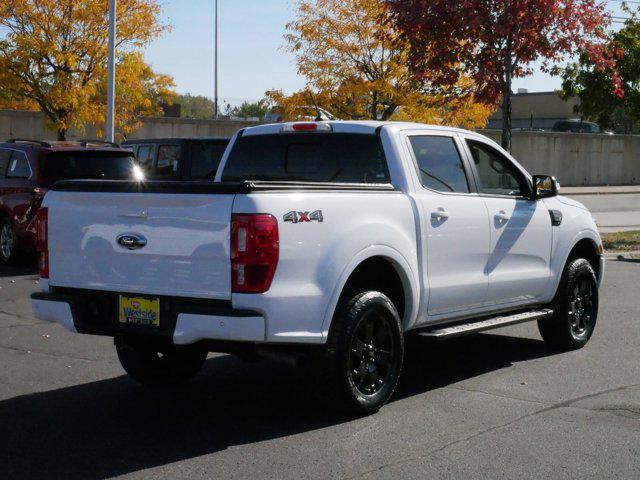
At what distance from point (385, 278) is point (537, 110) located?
248ft

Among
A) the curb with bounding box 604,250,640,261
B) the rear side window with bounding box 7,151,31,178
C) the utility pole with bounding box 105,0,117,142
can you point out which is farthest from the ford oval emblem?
the utility pole with bounding box 105,0,117,142

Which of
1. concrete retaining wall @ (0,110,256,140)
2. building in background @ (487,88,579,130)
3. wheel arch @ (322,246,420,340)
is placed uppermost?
building in background @ (487,88,579,130)

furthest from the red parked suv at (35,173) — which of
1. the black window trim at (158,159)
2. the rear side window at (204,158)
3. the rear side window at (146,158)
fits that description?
the rear side window at (146,158)

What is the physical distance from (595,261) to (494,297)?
1976 millimetres

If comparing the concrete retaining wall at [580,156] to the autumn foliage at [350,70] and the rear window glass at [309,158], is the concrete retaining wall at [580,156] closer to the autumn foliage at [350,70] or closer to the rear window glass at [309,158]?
the autumn foliage at [350,70]

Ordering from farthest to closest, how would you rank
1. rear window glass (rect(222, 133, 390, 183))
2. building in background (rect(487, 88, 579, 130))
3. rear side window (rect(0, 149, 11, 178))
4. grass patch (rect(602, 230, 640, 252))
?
building in background (rect(487, 88, 579, 130)), grass patch (rect(602, 230, 640, 252)), rear side window (rect(0, 149, 11, 178)), rear window glass (rect(222, 133, 390, 183))

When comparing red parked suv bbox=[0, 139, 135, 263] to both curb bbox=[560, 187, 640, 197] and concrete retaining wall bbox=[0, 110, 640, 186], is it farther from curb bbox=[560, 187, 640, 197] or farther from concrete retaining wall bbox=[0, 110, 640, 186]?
curb bbox=[560, 187, 640, 197]

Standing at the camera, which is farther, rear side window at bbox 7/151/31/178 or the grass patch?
the grass patch

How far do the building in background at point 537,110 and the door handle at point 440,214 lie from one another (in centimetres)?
7095

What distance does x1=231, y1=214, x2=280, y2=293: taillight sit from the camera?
5.57 m

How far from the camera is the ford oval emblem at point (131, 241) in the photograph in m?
5.97

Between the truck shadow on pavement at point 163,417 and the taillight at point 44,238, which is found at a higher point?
the taillight at point 44,238

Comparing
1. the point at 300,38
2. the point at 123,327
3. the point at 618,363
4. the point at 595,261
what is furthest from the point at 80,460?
the point at 300,38

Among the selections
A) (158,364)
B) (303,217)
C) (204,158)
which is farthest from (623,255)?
(303,217)
